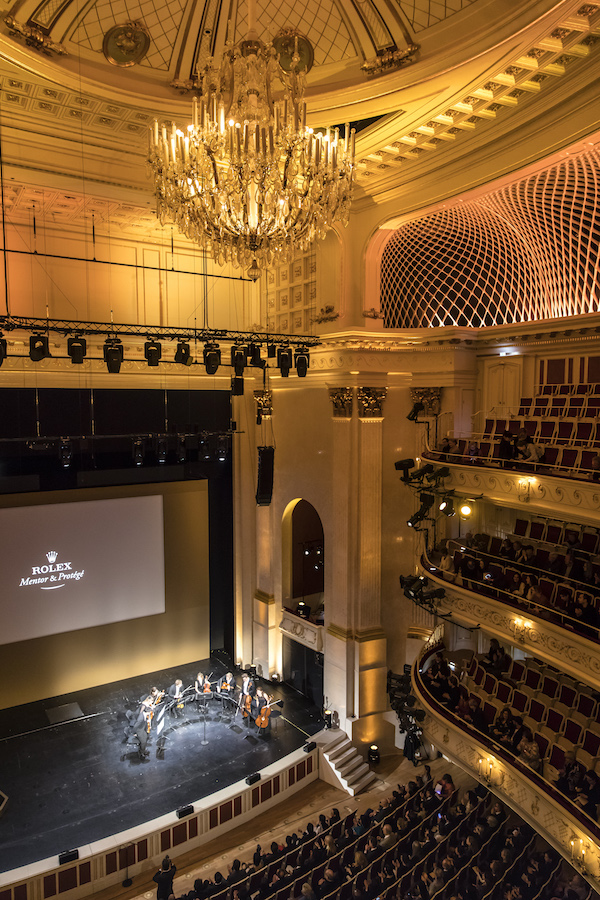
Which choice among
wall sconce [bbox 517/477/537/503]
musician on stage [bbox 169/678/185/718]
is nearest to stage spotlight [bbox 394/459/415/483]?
wall sconce [bbox 517/477/537/503]

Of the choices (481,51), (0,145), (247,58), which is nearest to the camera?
(247,58)

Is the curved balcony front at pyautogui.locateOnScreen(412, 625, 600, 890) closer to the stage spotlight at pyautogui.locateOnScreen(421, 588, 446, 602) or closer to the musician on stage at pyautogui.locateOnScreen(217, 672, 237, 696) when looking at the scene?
the stage spotlight at pyautogui.locateOnScreen(421, 588, 446, 602)

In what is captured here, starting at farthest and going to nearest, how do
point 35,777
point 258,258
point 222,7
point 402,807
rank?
point 35,777 < point 402,807 < point 222,7 < point 258,258

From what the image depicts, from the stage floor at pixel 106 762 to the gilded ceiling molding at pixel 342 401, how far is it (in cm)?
724

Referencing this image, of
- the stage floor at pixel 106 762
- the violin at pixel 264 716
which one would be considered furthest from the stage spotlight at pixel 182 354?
the stage floor at pixel 106 762

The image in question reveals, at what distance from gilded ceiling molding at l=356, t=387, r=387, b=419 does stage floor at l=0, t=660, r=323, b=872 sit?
730cm

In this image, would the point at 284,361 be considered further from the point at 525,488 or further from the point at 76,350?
the point at 525,488

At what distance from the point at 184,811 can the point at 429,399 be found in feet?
31.0

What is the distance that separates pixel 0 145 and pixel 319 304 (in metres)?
6.81

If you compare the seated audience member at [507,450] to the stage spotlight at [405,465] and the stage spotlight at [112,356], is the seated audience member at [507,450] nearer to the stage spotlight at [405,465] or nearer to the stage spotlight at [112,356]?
the stage spotlight at [405,465]

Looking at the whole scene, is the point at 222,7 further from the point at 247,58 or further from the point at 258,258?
the point at 258,258

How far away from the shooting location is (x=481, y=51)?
6691 millimetres

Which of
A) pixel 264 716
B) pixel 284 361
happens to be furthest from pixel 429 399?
pixel 264 716

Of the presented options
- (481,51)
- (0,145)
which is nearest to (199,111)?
(481,51)
